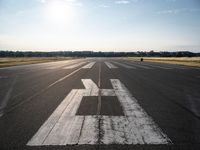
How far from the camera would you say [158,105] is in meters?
6.44

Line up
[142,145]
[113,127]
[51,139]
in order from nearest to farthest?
[142,145] < [51,139] < [113,127]

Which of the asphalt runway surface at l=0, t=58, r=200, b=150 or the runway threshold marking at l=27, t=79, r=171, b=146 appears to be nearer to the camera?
the asphalt runway surface at l=0, t=58, r=200, b=150

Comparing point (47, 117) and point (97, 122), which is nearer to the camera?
point (97, 122)

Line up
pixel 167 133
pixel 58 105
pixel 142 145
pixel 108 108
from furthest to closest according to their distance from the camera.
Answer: pixel 58 105 → pixel 108 108 → pixel 167 133 → pixel 142 145

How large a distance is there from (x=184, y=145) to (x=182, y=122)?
1289 mm

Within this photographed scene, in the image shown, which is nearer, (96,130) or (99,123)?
(96,130)

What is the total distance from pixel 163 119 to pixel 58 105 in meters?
2.87

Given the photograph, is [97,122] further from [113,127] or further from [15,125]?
[15,125]

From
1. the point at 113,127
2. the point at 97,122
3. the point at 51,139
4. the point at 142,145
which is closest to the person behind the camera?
the point at 142,145

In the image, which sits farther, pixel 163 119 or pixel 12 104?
pixel 12 104

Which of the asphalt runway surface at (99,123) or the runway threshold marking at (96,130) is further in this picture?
the runway threshold marking at (96,130)

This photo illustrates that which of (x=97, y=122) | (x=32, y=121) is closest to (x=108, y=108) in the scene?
(x=97, y=122)

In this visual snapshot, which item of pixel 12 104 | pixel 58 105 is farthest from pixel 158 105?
pixel 12 104

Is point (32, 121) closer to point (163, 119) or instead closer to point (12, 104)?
point (12, 104)
